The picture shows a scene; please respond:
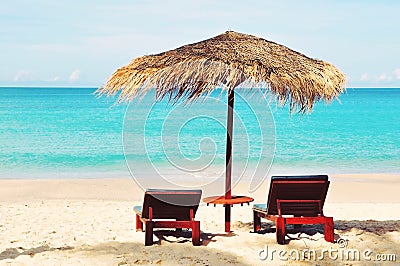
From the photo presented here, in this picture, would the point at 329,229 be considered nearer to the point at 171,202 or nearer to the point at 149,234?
the point at 171,202

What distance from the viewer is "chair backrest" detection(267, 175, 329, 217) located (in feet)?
19.8

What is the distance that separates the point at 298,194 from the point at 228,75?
1402 mm

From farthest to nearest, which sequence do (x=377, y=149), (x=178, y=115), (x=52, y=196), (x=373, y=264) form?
1. (x=178, y=115)
2. (x=377, y=149)
3. (x=52, y=196)
4. (x=373, y=264)

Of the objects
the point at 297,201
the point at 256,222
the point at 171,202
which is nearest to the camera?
the point at 171,202

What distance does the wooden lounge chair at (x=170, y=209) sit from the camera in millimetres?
5844

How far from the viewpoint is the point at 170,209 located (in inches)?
236

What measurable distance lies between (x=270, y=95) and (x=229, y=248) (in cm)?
160

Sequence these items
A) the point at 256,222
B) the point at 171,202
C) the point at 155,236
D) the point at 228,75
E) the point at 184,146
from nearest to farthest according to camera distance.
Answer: the point at 171,202
the point at 228,75
the point at 155,236
the point at 256,222
the point at 184,146

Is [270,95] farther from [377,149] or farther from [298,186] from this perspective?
[377,149]

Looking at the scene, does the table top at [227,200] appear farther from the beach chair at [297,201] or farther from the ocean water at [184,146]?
the ocean water at [184,146]

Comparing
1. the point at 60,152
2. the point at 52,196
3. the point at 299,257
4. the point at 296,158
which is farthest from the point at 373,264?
the point at 60,152

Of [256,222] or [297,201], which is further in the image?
[256,222]

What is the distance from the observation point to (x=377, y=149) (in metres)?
24.1

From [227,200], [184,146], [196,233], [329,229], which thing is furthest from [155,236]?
[184,146]
